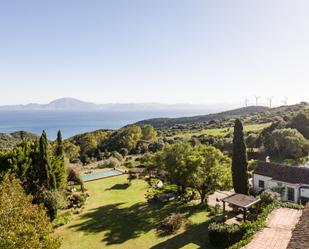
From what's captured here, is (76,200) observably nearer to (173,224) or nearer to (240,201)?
(173,224)

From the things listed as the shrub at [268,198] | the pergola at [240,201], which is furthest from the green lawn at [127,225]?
the shrub at [268,198]

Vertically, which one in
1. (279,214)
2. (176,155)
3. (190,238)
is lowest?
(190,238)

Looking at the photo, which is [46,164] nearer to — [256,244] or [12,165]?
[12,165]

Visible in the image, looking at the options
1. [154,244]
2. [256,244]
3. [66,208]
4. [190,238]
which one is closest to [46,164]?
[66,208]

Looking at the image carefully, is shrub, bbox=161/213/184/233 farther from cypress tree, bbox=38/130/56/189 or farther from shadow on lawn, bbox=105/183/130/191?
shadow on lawn, bbox=105/183/130/191

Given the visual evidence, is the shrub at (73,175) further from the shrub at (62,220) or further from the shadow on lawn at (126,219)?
the shrub at (62,220)

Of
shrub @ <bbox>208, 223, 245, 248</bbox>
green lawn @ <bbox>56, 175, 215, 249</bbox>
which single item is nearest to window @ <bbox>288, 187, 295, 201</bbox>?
green lawn @ <bbox>56, 175, 215, 249</bbox>

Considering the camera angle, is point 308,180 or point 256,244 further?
point 308,180

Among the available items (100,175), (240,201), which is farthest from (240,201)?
(100,175)
